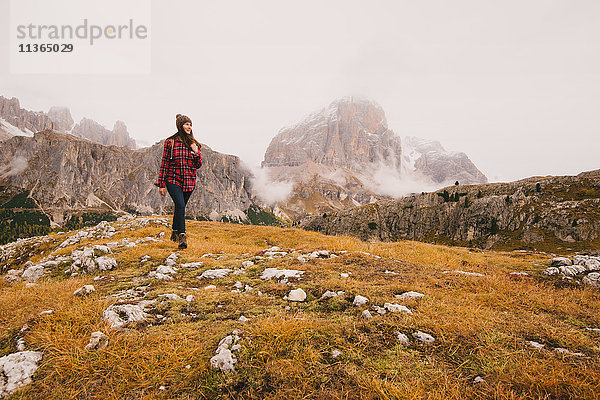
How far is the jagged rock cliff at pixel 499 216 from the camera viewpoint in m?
93.8

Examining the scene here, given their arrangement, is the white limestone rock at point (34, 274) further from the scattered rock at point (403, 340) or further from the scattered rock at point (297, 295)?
the scattered rock at point (403, 340)

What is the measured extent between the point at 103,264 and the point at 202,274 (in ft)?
12.2

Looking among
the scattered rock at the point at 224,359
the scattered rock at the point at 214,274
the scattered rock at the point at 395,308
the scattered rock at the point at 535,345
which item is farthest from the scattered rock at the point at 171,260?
the scattered rock at the point at 535,345

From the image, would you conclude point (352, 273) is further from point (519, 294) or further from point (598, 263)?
point (598, 263)

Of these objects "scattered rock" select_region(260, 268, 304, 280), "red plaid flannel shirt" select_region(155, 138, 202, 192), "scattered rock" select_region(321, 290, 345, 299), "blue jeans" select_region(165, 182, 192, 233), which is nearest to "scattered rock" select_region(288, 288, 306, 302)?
"scattered rock" select_region(321, 290, 345, 299)

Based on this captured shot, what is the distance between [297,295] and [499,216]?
137894 mm

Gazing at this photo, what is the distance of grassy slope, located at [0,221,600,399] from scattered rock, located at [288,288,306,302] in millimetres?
306

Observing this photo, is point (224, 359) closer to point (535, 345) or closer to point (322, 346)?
point (322, 346)

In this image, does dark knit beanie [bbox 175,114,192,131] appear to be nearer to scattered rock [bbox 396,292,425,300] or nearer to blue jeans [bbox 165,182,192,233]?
blue jeans [bbox 165,182,192,233]

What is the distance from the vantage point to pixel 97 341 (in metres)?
3.40

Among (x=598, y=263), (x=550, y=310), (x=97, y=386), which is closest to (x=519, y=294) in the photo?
(x=550, y=310)

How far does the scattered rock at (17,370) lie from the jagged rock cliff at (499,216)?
9622 centimetres

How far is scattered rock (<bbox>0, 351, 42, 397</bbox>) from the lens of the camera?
2822 mm

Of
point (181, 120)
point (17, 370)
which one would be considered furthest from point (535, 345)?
point (181, 120)
